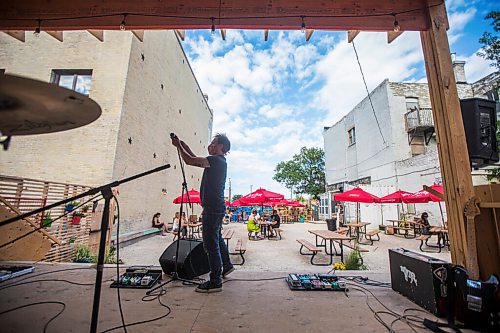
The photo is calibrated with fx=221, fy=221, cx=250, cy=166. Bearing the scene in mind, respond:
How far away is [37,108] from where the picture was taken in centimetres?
115

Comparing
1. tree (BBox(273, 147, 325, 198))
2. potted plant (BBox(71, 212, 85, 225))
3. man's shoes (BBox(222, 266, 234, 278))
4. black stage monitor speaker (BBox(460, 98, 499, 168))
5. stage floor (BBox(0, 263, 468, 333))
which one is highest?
tree (BBox(273, 147, 325, 198))

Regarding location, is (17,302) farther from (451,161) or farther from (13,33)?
(451,161)

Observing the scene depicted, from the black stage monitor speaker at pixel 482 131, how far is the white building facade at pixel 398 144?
9574mm

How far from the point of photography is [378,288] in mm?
2873

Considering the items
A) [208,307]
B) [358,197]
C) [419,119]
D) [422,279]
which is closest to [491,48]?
[358,197]

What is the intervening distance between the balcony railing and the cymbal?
16104 millimetres

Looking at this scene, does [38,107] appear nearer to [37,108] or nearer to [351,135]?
[37,108]

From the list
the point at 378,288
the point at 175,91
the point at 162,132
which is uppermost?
the point at 175,91

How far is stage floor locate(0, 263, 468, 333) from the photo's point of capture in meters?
1.89

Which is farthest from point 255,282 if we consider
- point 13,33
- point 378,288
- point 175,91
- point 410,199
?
point 175,91

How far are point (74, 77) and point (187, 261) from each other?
9.75 m

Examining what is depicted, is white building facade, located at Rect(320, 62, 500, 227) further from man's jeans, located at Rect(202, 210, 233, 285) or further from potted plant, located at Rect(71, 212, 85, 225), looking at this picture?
potted plant, located at Rect(71, 212, 85, 225)

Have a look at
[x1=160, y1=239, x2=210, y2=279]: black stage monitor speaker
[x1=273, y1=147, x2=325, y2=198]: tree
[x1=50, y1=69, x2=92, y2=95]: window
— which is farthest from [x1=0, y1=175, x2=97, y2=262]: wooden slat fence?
[x1=273, y1=147, x2=325, y2=198]: tree

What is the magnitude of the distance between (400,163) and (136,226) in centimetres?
1476
